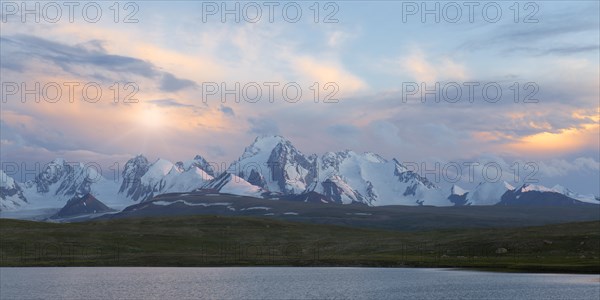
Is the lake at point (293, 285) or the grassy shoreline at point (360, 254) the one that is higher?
the lake at point (293, 285)

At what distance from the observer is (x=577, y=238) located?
170 meters

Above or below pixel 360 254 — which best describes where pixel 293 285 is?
above

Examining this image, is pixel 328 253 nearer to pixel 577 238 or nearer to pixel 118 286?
pixel 577 238

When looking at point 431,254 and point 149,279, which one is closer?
point 149,279

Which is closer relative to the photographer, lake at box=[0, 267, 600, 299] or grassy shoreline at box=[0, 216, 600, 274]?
lake at box=[0, 267, 600, 299]

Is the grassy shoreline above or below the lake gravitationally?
below

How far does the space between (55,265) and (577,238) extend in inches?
4469

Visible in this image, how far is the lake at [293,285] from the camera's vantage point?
94.8m

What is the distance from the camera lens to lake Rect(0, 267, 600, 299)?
94.8 metres

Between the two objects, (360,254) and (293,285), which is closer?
(293,285)

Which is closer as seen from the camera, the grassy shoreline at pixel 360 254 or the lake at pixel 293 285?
the lake at pixel 293 285

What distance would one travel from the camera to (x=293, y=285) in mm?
108500

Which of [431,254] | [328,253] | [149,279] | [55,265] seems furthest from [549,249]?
[55,265]

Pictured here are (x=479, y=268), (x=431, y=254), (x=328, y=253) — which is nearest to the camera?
(x=479, y=268)
